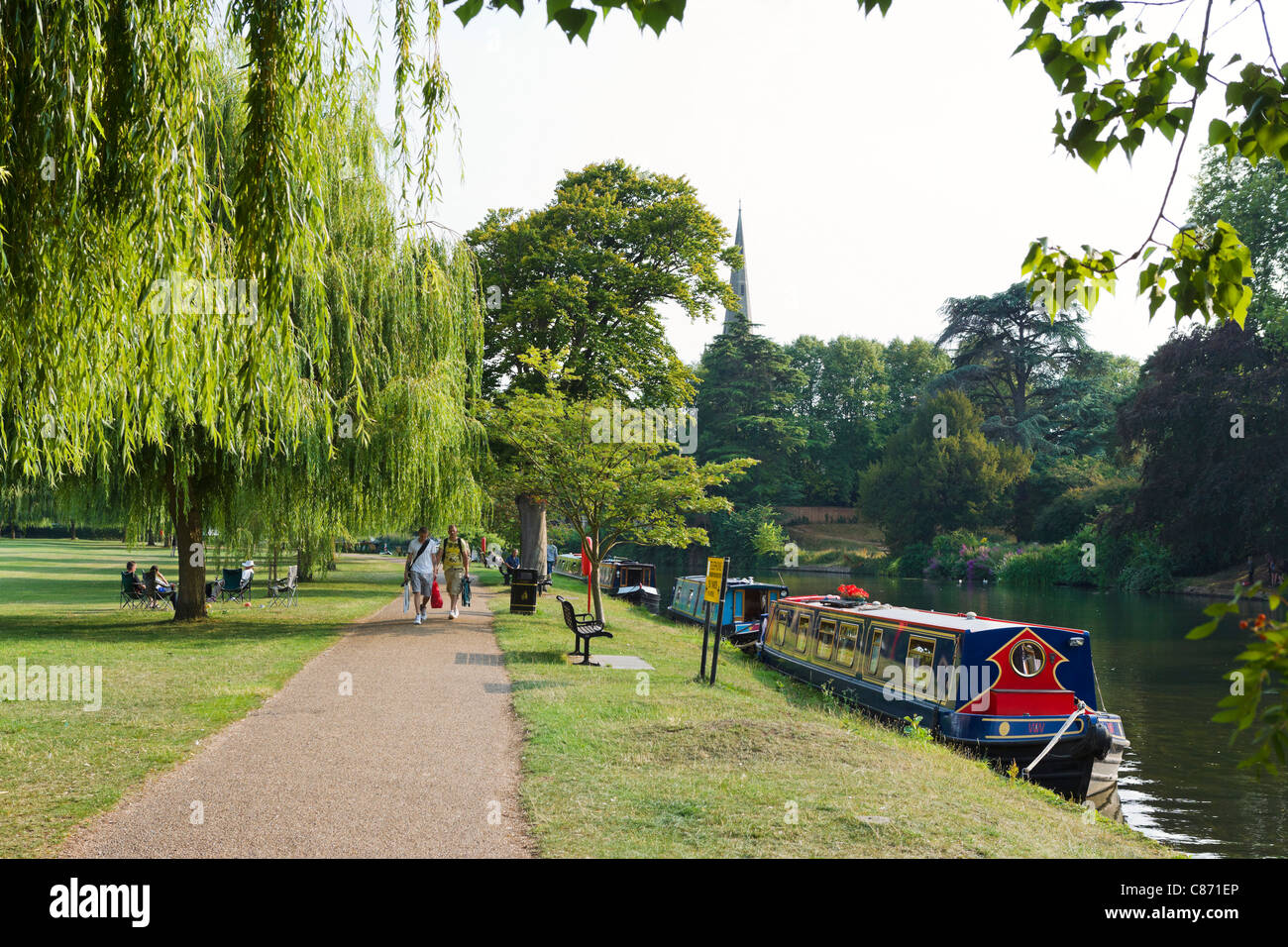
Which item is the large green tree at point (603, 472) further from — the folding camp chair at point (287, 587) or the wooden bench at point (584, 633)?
the folding camp chair at point (287, 587)

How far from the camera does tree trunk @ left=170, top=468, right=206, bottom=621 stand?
60.2ft

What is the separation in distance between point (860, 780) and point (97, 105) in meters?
7.42

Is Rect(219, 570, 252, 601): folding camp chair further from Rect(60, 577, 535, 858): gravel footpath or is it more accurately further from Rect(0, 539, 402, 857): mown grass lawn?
Rect(60, 577, 535, 858): gravel footpath

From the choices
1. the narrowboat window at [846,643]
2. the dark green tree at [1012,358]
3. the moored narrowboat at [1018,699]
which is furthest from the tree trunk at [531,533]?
the dark green tree at [1012,358]

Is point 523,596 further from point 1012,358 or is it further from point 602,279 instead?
point 1012,358

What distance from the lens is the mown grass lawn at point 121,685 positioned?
6773mm

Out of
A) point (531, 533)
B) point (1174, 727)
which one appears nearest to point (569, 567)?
point (531, 533)

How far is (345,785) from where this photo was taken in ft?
23.9

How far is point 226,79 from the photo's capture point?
52.5 ft

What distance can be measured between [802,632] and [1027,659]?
696 cm

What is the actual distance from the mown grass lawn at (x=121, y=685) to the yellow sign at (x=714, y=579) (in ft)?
19.5

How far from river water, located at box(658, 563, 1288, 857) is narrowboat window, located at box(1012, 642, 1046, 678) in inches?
76.6

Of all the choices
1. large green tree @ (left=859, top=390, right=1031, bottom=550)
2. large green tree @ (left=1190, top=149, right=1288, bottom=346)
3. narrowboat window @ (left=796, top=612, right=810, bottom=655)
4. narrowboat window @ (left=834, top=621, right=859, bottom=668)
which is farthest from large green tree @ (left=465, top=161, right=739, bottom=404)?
large green tree @ (left=859, top=390, right=1031, bottom=550)
